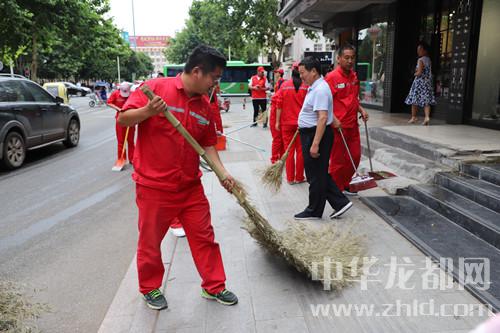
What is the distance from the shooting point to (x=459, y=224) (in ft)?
13.9

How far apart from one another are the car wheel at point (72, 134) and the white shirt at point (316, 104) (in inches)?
296

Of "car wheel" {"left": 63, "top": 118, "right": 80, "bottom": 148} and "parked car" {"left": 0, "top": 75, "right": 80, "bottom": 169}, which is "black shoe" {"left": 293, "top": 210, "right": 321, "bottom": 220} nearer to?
"parked car" {"left": 0, "top": 75, "right": 80, "bottom": 169}

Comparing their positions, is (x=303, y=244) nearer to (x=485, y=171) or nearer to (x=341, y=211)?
(x=341, y=211)

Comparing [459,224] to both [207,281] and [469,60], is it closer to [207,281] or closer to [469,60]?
[207,281]

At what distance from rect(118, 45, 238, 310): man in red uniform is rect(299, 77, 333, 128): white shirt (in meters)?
1.62

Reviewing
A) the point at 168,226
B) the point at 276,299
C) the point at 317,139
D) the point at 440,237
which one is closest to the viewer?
the point at 168,226

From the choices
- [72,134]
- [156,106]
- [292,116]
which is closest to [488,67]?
[292,116]

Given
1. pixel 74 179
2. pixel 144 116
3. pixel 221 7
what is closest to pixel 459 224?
pixel 144 116

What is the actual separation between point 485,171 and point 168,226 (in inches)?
148

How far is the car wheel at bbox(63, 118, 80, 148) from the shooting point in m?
10.3

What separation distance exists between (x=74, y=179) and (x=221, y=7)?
83.5 ft

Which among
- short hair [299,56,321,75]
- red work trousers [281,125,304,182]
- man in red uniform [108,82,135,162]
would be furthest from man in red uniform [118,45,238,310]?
man in red uniform [108,82,135,162]

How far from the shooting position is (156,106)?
2475 mm

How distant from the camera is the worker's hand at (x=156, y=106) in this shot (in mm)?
2469
